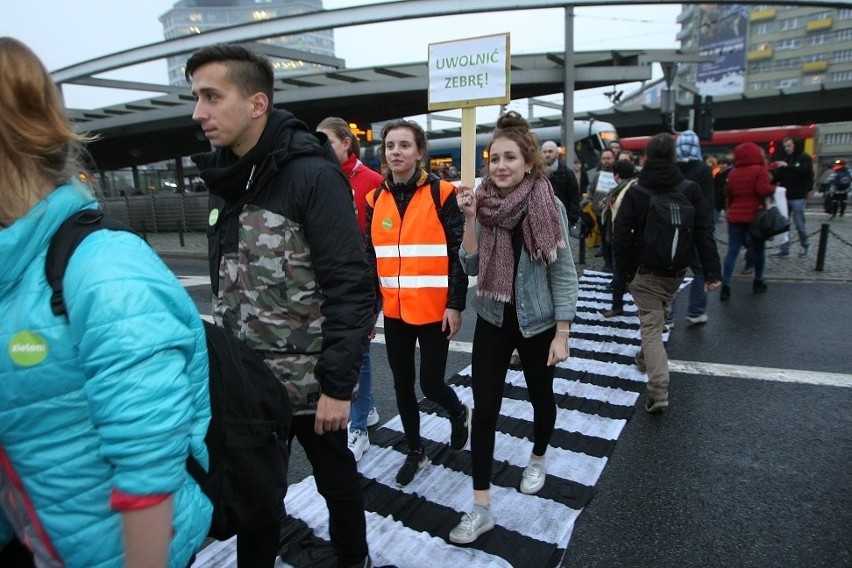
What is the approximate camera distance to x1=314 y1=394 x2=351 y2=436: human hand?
1.76 metres

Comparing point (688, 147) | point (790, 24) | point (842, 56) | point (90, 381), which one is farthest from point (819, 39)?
point (90, 381)

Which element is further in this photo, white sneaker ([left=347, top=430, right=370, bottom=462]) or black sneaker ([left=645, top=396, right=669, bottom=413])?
black sneaker ([left=645, top=396, right=669, bottom=413])

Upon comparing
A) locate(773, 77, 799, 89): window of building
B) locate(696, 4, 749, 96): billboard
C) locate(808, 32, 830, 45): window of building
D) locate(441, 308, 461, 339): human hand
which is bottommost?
locate(441, 308, 461, 339): human hand

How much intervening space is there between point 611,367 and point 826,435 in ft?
5.40

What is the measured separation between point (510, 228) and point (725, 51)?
61.0 meters

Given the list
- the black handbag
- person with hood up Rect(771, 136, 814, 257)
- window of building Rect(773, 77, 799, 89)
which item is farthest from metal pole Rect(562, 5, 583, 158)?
window of building Rect(773, 77, 799, 89)

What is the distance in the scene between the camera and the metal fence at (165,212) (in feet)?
62.5

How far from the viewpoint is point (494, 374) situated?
8.59 ft

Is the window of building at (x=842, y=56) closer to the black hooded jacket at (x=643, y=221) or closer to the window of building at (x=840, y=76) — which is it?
the window of building at (x=840, y=76)

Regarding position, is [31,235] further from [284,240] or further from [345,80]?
[345,80]

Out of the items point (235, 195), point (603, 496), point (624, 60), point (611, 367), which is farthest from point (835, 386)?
point (624, 60)

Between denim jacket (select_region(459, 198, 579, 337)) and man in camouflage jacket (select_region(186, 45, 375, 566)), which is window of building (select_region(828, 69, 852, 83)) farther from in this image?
man in camouflage jacket (select_region(186, 45, 375, 566))

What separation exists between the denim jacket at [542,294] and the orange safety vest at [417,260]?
384 millimetres

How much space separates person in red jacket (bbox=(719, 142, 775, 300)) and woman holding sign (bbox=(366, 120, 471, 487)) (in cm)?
538
